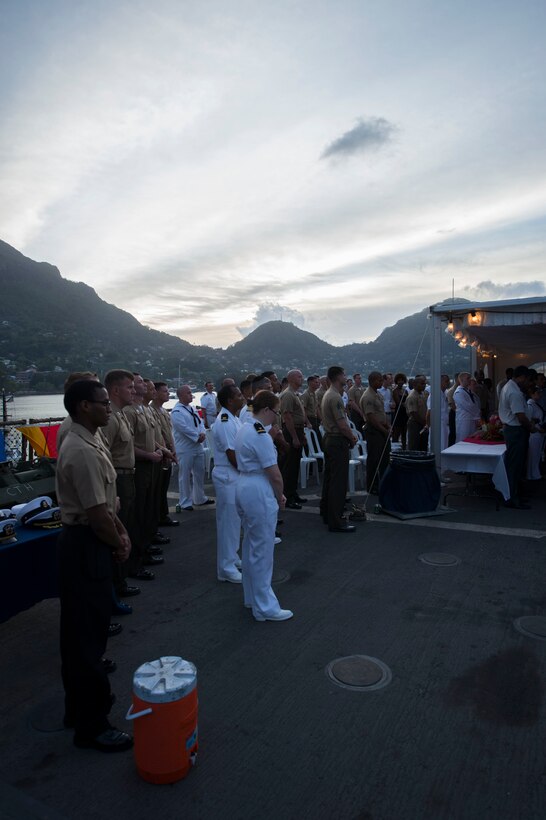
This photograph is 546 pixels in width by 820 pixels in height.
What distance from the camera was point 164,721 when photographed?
2.39 metres

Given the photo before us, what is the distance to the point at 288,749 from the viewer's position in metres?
2.72

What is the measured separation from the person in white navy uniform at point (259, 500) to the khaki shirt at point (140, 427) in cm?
184

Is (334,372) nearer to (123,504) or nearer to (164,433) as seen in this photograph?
(164,433)

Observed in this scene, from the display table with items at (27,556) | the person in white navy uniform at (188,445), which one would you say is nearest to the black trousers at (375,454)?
the person in white navy uniform at (188,445)

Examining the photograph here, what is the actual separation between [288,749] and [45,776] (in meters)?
1.28

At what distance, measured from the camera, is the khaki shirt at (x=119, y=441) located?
187 inches

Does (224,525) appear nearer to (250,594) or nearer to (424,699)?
(250,594)

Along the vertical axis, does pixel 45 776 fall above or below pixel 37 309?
below

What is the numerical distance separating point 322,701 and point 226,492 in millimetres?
2482

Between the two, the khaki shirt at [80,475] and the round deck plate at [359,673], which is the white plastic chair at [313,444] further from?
the khaki shirt at [80,475]

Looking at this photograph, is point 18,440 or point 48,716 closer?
point 48,716

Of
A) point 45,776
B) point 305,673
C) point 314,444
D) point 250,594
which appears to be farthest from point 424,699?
point 314,444

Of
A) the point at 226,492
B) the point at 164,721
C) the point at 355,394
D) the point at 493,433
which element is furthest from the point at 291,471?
the point at 355,394

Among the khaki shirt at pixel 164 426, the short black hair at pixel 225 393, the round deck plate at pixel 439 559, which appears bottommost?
the round deck plate at pixel 439 559
